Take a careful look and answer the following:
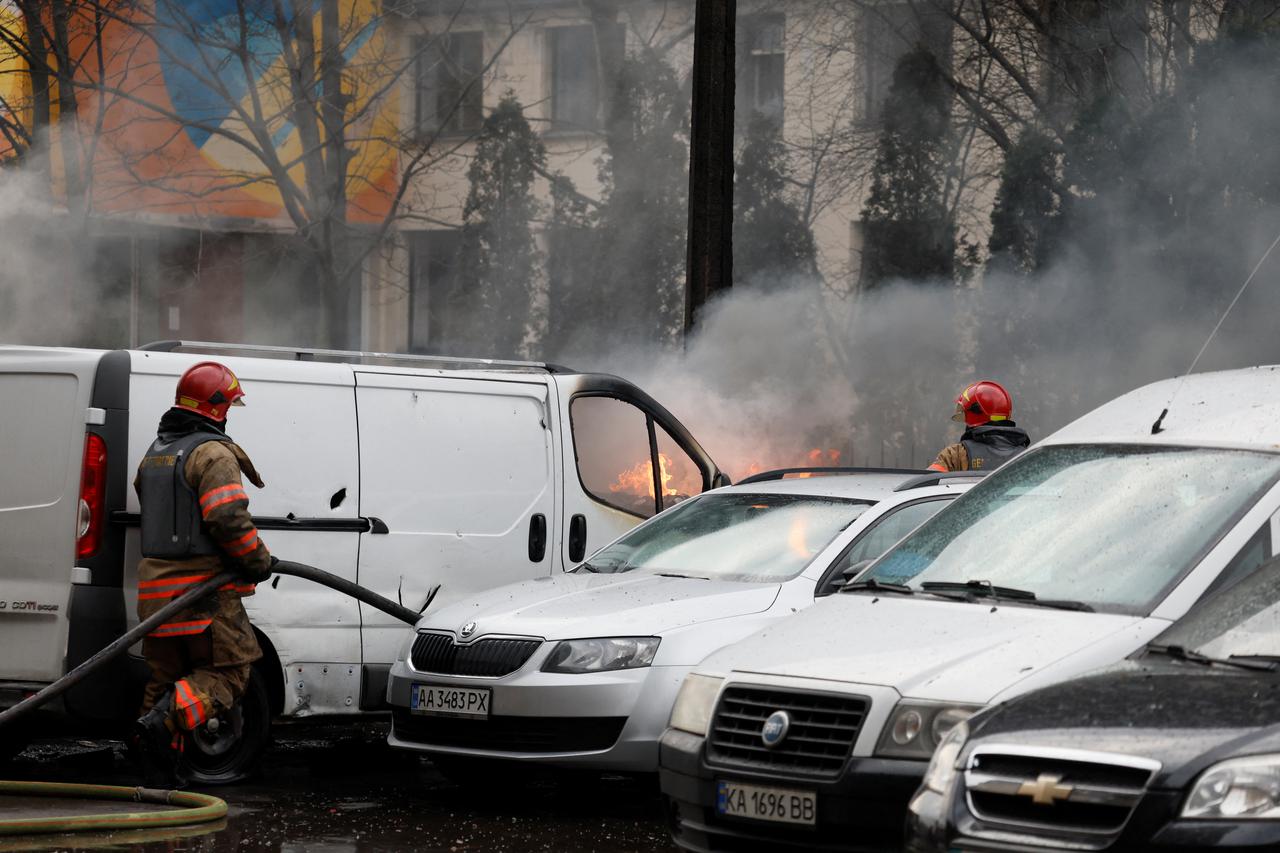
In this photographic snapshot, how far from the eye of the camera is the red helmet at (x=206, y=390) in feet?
26.1

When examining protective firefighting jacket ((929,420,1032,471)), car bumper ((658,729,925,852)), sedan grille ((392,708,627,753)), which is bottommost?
sedan grille ((392,708,627,753))

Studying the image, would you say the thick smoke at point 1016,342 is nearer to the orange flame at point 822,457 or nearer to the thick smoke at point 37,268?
the orange flame at point 822,457

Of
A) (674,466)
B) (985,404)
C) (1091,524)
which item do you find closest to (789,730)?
(1091,524)

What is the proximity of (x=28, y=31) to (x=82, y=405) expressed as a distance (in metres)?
16.1

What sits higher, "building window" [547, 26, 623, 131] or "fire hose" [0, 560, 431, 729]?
"building window" [547, 26, 623, 131]

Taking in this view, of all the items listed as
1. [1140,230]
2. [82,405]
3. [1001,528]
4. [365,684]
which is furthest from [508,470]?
[1140,230]

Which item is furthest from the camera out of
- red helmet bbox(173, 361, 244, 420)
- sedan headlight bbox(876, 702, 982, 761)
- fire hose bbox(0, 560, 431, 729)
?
red helmet bbox(173, 361, 244, 420)

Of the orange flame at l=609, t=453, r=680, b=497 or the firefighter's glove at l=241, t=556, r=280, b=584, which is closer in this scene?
the firefighter's glove at l=241, t=556, r=280, b=584

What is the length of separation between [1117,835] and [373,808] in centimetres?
429

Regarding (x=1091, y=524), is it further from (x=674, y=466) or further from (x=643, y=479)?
(x=674, y=466)

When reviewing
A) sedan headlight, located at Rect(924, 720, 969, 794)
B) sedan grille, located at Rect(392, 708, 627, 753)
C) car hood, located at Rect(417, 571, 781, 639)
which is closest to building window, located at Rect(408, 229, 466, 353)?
car hood, located at Rect(417, 571, 781, 639)

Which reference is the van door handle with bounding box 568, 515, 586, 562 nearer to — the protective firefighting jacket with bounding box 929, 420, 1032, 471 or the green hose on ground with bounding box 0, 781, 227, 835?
the protective firefighting jacket with bounding box 929, 420, 1032, 471

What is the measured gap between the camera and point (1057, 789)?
409cm

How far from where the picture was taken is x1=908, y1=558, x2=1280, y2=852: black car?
12.8ft
